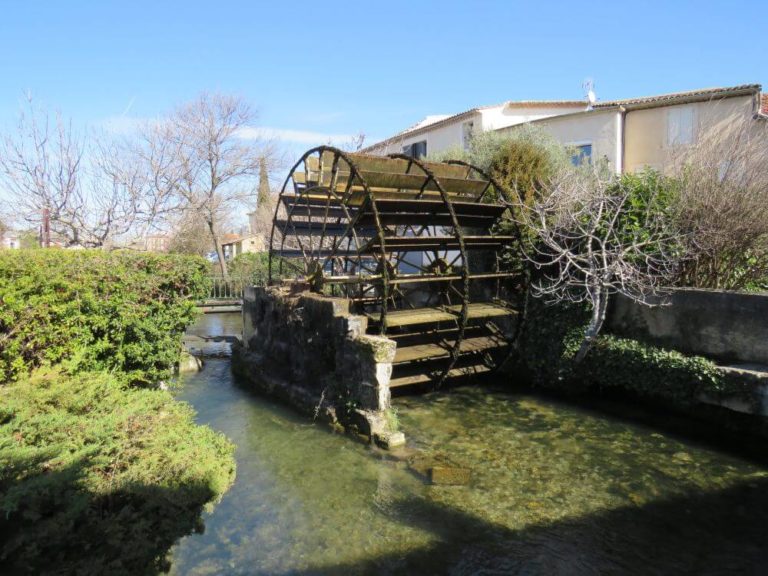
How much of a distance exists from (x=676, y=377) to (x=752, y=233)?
2.01 metres

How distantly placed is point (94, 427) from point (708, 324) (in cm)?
582

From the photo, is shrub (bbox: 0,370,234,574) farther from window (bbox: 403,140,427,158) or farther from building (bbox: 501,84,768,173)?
window (bbox: 403,140,427,158)

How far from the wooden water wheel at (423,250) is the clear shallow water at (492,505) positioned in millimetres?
1219

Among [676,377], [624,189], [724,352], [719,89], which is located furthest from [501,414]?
[719,89]

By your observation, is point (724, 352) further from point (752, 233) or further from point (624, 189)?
point (624, 189)

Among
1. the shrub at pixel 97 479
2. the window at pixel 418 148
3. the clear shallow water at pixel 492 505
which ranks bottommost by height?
the clear shallow water at pixel 492 505

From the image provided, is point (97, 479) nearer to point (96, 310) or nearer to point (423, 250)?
point (96, 310)

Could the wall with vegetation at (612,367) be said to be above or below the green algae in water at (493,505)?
above

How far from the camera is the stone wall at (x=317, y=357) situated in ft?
17.7

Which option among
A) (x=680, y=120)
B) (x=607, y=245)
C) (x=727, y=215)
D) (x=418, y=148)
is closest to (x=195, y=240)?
(x=418, y=148)

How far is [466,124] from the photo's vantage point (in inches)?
693

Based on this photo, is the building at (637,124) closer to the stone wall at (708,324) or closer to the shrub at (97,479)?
the stone wall at (708,324)

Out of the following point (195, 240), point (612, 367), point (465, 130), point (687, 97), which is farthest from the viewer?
point (195, 240)

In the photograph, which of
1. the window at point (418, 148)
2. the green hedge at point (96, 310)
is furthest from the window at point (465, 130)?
the green hedge at point (96, 310)
